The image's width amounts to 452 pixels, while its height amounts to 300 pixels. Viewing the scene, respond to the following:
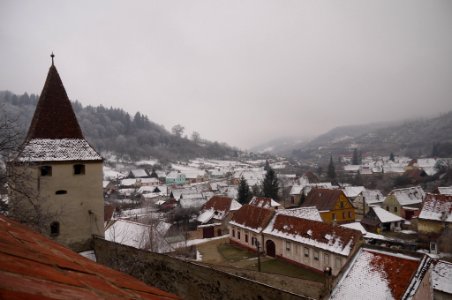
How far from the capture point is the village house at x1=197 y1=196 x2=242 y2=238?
41.3m

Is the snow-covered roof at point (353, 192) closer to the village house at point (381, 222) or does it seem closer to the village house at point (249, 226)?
the village house at point (381, 222)

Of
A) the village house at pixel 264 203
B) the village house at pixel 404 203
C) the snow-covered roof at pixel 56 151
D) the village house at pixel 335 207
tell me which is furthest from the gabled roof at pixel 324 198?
the snow-covered roof at pixel 56 151

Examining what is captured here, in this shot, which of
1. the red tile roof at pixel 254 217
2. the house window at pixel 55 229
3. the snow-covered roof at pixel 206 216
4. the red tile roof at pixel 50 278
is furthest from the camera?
the snow-covered roof at pixel 206 216

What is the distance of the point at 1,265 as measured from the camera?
220 centimetres

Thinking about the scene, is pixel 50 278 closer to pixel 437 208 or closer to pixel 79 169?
pixel 79 169

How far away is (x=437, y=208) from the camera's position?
4038 centimetres

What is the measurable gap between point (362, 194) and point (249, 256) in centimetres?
4033

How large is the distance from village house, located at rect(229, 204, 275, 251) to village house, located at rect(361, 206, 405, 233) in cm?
2027

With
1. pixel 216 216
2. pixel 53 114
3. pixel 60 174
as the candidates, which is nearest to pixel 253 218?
pixel 216 216

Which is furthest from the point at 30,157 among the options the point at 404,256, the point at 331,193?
the point at 331,193

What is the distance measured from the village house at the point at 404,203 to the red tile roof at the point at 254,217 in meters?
32.5

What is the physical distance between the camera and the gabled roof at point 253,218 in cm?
3309

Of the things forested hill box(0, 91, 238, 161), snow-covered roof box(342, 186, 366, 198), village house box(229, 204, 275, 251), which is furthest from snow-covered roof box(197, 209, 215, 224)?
forested hill box(0, 91, 238, 161)

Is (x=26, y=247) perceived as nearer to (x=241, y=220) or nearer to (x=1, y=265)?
(x=1, y=265)
